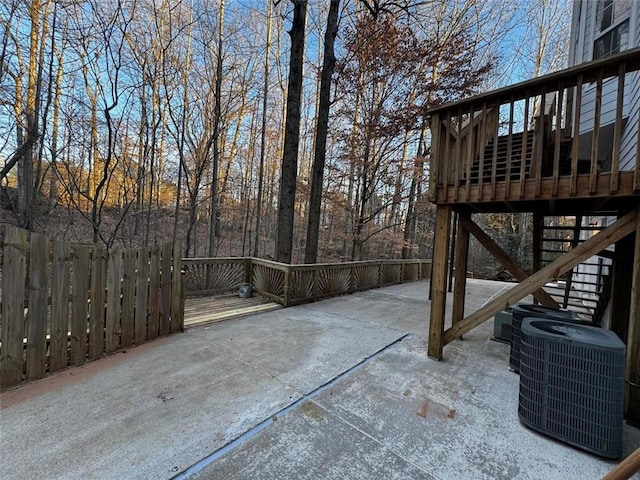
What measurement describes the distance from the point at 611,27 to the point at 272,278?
6950 mm

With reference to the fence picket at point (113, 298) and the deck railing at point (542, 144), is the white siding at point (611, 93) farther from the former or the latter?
the fence picket at point (113, 298)

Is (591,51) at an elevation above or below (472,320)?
above

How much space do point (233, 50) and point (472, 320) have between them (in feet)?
32.1

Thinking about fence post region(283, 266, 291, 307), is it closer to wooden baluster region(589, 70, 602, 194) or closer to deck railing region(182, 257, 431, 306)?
deck railing region(182, 257, 431, 306)

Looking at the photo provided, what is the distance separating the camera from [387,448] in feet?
6.34

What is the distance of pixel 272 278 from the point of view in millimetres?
6105

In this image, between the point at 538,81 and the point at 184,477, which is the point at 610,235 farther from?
the point at 184,477

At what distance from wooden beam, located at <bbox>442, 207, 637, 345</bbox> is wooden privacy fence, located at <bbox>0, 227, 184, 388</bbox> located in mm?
3740

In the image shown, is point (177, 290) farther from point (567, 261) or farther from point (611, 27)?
point (611, 27)

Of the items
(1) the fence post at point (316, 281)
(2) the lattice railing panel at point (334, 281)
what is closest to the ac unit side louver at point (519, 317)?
(1) the fence post at point (316, 281)

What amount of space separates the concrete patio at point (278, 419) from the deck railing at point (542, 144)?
1.89 metres

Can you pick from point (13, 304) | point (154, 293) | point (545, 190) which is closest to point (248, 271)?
point (154, 293)

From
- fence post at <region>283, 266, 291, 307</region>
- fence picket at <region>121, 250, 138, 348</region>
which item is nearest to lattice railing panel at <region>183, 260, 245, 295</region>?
fence post at <region>283, 266, 291, 307</region>

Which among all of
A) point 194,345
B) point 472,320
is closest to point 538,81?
point 472,320
